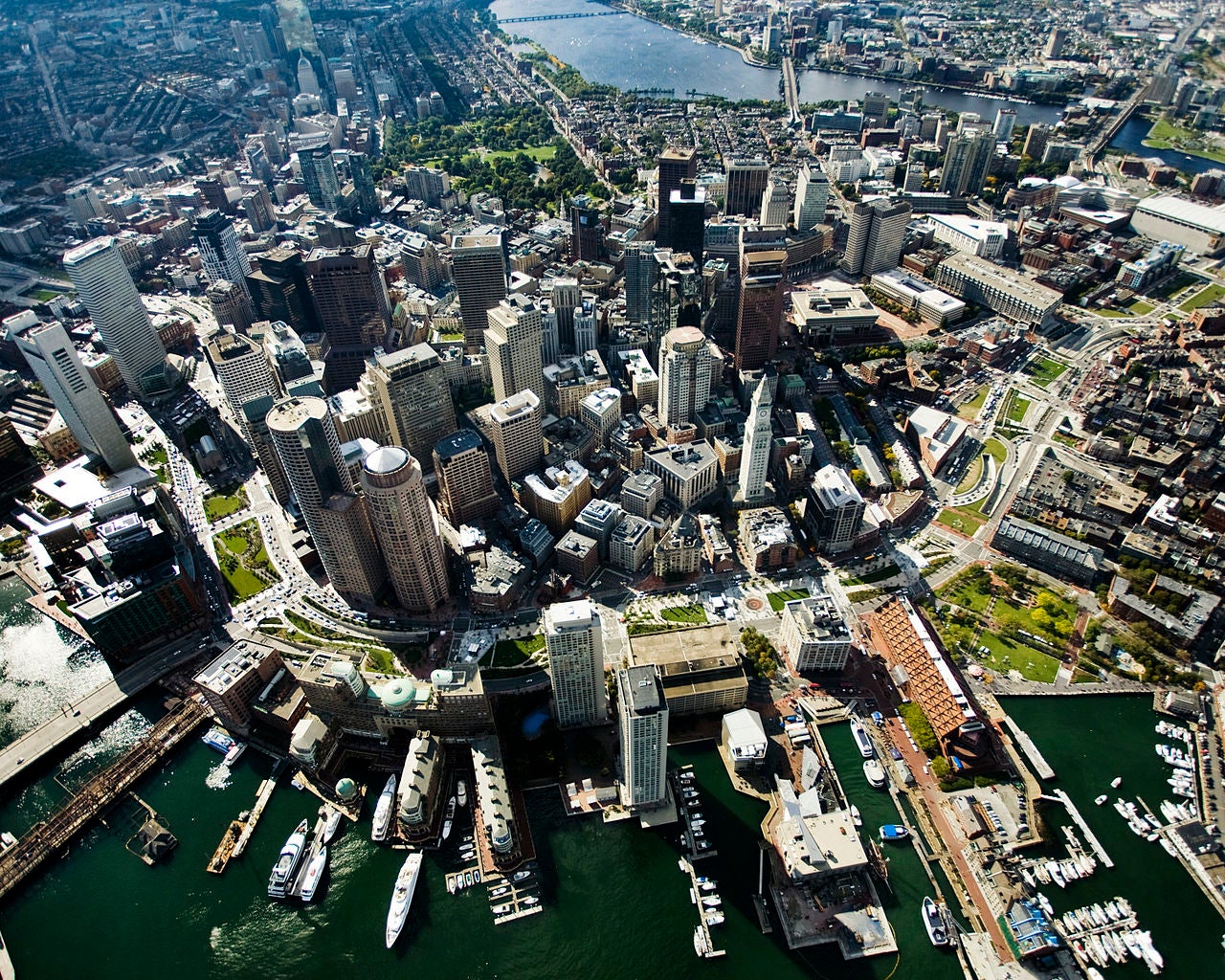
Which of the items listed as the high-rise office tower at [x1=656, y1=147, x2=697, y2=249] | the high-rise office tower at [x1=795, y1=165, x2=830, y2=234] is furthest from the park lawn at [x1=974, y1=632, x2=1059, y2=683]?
the high-rise office tower at [x1=795, y1=165, x2=830, y2=234]

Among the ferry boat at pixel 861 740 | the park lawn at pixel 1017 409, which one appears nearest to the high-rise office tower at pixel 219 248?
the ferry boat at pixel 861 740

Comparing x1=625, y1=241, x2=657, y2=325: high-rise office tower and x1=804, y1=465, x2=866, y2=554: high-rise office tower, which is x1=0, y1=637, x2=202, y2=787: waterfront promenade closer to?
x1=804, y1=465, x2=866, y2=554: high-rise office tower

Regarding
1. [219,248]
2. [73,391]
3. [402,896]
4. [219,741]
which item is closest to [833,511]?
[402,896]

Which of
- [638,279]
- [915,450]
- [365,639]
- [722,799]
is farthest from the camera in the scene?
[638,279]

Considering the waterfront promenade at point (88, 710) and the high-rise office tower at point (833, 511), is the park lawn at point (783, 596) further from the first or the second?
the waterfront promenade at point (88, 710)

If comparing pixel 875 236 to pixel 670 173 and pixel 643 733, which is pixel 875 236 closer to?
pixel 670 173

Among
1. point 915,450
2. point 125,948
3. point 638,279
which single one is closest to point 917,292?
point 915,450

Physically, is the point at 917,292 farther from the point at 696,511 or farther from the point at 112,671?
the point at 112,671
